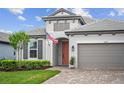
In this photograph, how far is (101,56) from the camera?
22312mm

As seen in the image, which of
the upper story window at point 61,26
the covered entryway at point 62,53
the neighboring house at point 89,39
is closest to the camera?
the neighboring house at point 89,39

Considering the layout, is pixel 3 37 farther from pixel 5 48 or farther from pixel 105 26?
pixel 105 26

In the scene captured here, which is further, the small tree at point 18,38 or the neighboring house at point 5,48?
the neighboring house at point 5,48

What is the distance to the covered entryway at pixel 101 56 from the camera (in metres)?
22.0

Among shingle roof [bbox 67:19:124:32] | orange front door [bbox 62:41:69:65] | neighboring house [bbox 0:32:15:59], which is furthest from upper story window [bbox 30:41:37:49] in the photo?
neighboring house [bbox 0:32:15:59]

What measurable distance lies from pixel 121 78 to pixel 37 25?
14.4m

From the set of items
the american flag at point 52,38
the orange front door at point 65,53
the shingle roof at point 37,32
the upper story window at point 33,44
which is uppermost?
the shingle roof at point 37,32

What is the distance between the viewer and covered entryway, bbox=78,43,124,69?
22000 millimetres

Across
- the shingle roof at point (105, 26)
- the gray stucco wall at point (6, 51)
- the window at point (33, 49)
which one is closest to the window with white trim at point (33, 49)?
the window at point (33, 49)

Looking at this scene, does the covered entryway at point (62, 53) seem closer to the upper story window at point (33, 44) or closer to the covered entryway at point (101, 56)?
the upper story window at point (33, 44)
